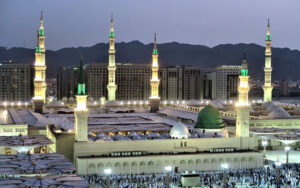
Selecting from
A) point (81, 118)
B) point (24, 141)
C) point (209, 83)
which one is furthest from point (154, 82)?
point (209, 83)

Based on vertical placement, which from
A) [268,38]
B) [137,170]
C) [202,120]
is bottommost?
[137,170]

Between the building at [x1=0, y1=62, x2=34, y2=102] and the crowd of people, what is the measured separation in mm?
71885

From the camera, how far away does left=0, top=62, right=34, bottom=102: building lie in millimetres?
95688

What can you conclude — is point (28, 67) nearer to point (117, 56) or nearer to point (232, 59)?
point (117, 56)

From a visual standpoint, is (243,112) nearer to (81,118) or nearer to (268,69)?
(81,118)

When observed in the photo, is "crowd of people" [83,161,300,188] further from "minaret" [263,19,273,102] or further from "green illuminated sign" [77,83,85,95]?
"minaret" [263,19,273,102]

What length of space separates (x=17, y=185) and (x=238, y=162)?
14.1 meters

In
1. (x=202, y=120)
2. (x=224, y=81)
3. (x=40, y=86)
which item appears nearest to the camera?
(x=202, y=120)

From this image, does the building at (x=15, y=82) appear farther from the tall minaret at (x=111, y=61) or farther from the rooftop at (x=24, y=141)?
the rooftop at (x=24, y=141)

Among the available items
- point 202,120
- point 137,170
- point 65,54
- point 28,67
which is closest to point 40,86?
point 202,120

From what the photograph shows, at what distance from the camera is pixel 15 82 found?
96375 mm

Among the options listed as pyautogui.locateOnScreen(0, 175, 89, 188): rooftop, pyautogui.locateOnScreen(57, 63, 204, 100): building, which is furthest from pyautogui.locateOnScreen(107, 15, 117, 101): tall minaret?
pyautogui.locateOnScreen(57, 63, 204, 100): building

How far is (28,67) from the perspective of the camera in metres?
95.8

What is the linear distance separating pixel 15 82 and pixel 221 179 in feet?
248
